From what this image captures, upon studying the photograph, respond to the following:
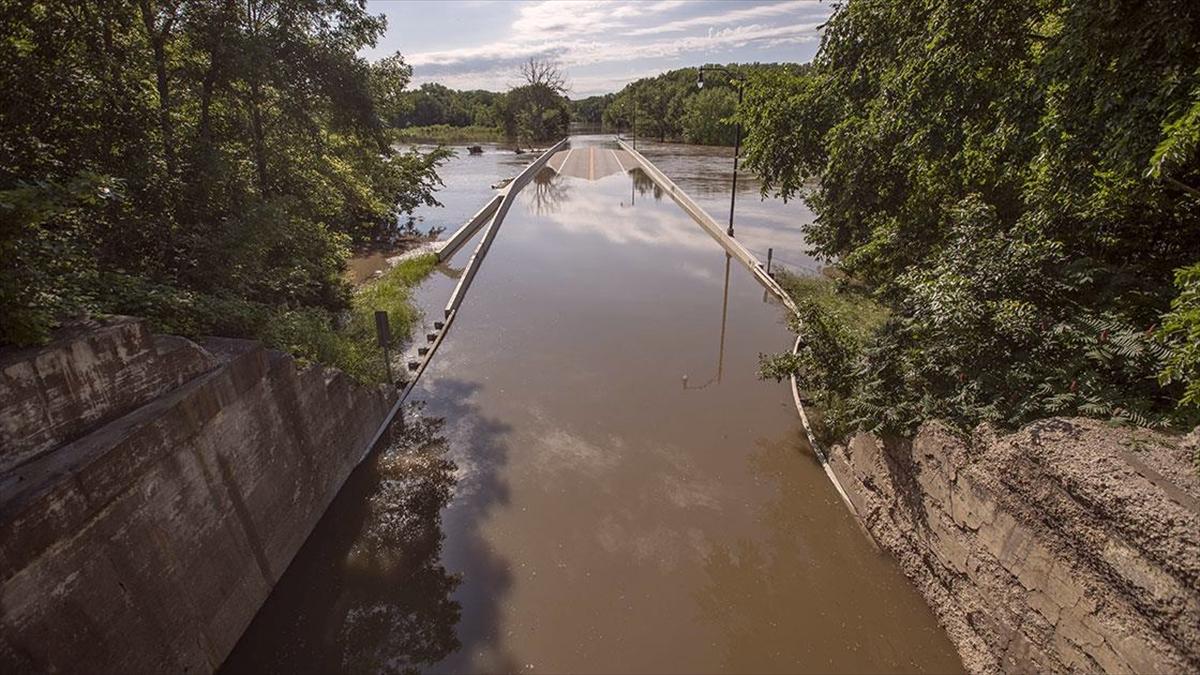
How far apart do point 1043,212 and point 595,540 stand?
7.61 meters

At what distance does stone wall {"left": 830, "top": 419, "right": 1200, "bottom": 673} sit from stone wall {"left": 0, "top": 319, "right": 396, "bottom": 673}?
27.1 ft

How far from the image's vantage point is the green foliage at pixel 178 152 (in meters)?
5.94

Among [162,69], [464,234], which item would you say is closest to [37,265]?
[162,69]

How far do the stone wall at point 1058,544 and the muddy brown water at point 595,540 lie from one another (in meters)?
0.77

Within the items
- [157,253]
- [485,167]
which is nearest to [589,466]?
[157,253]

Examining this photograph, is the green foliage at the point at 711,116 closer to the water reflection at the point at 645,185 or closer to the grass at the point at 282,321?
the water reflection at the point at 645,185

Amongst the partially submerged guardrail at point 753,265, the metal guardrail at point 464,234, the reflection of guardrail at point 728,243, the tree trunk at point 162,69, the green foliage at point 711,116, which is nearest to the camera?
the tree trunk at point 162,69

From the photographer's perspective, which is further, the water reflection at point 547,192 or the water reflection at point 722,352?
the water reflection at point 547,192

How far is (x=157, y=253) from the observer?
26.8 ft

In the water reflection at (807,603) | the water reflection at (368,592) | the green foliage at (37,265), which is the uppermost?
the green foliage at (37,265)

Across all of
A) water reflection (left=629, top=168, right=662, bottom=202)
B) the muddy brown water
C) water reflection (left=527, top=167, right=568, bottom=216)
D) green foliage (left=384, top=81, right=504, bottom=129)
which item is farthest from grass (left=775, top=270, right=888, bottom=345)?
green foliage (left=384, top=81, right=504, bottom=129)

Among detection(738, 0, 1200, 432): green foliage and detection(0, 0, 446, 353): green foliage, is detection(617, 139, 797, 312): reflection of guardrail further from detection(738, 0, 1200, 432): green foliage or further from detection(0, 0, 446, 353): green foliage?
detection(0, 0, 446, 353): green foliage

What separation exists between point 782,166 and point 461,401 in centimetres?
1137

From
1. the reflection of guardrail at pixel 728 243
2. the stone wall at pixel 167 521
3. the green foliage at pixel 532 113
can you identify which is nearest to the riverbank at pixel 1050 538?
the reflection of guardrail at pixel 728 243
